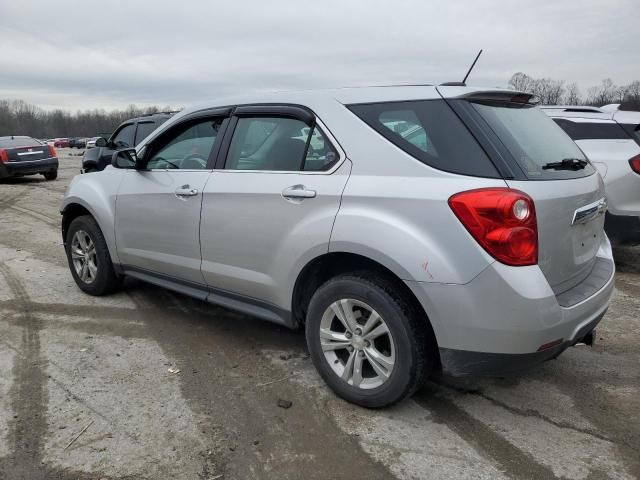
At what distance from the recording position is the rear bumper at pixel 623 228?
5367mm

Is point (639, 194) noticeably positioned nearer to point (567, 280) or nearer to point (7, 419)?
point (567, 280)

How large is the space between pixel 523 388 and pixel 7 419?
2.96 metres

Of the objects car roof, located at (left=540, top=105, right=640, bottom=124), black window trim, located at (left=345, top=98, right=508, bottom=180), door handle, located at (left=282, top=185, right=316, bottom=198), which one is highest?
car roof, located at (left=540, top=105, right=640, bottom=124)

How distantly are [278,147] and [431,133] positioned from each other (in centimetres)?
102

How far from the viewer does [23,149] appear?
15508mm

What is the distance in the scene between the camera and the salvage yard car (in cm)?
1515

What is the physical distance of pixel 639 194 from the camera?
17.7 ft

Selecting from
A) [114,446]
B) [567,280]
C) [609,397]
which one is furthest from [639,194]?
[114,446]

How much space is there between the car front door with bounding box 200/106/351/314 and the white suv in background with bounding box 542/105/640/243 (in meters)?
3.77

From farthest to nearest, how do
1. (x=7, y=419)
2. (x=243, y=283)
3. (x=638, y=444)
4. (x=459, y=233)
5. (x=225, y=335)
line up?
1. (x=225, y=335)
2. (x=243, y=283)
3. (x=7, y=419)
4. (x=638, y=444)
5. (x=459, y=233)

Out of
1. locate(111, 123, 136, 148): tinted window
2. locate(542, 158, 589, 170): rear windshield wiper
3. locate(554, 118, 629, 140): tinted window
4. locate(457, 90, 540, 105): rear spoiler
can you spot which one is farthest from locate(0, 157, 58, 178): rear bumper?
locate(542, 158, 589, 170): rear windshield wiper

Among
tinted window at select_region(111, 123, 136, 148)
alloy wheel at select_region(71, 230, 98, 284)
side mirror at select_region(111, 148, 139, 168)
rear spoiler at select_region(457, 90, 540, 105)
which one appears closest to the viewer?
rear spoiler at select_region(457, 90, 540, 105)

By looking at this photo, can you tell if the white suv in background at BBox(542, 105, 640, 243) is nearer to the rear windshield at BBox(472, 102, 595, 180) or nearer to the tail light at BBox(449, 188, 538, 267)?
the rear windshield at BBox(472, 102, 595, 180)

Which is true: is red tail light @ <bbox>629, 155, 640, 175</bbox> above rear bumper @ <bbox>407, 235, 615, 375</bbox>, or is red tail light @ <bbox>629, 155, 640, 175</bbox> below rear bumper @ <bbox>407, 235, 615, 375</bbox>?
above
